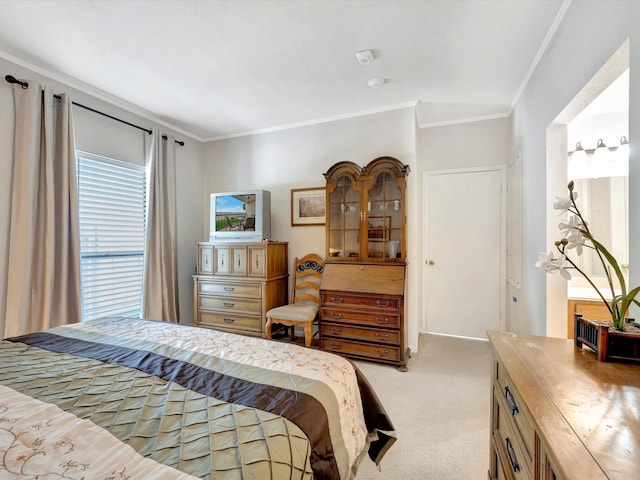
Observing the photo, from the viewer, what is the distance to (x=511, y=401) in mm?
1011

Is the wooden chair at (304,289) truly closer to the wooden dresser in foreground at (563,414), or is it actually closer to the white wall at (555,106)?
the white wall at (555,106)

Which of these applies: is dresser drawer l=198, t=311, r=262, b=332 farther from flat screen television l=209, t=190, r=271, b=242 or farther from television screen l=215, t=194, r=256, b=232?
television screen l=215, t=194, r=256, b=232

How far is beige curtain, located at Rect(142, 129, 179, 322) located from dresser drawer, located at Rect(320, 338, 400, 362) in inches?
77.2

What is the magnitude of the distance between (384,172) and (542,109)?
1.33 meters

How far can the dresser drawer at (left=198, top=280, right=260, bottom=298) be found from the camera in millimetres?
3322

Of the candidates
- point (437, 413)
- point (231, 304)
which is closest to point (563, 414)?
point (437, 413)

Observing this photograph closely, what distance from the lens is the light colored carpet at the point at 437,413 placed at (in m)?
1.56

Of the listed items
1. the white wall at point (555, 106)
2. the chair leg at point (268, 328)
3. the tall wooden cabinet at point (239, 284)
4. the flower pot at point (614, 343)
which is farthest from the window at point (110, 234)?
the white wall at point (555, 106)

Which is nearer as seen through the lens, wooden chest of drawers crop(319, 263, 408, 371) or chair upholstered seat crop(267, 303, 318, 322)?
wooden chest of drawers crop(319, 263, 408, 371)

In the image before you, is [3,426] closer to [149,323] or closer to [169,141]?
[149,323]

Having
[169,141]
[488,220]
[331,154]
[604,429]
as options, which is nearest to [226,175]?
[169,141]

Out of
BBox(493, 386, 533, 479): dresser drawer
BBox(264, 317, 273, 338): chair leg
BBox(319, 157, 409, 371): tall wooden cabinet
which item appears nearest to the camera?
BBox(493, 386, 533, 479): dresser drawer

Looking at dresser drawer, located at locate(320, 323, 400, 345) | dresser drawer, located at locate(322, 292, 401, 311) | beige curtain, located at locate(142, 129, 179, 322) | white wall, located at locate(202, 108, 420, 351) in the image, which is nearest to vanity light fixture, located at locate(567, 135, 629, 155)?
white wall, located at locate(202, 108, 420, 351)

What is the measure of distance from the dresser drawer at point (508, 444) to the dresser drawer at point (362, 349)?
4.76ft
